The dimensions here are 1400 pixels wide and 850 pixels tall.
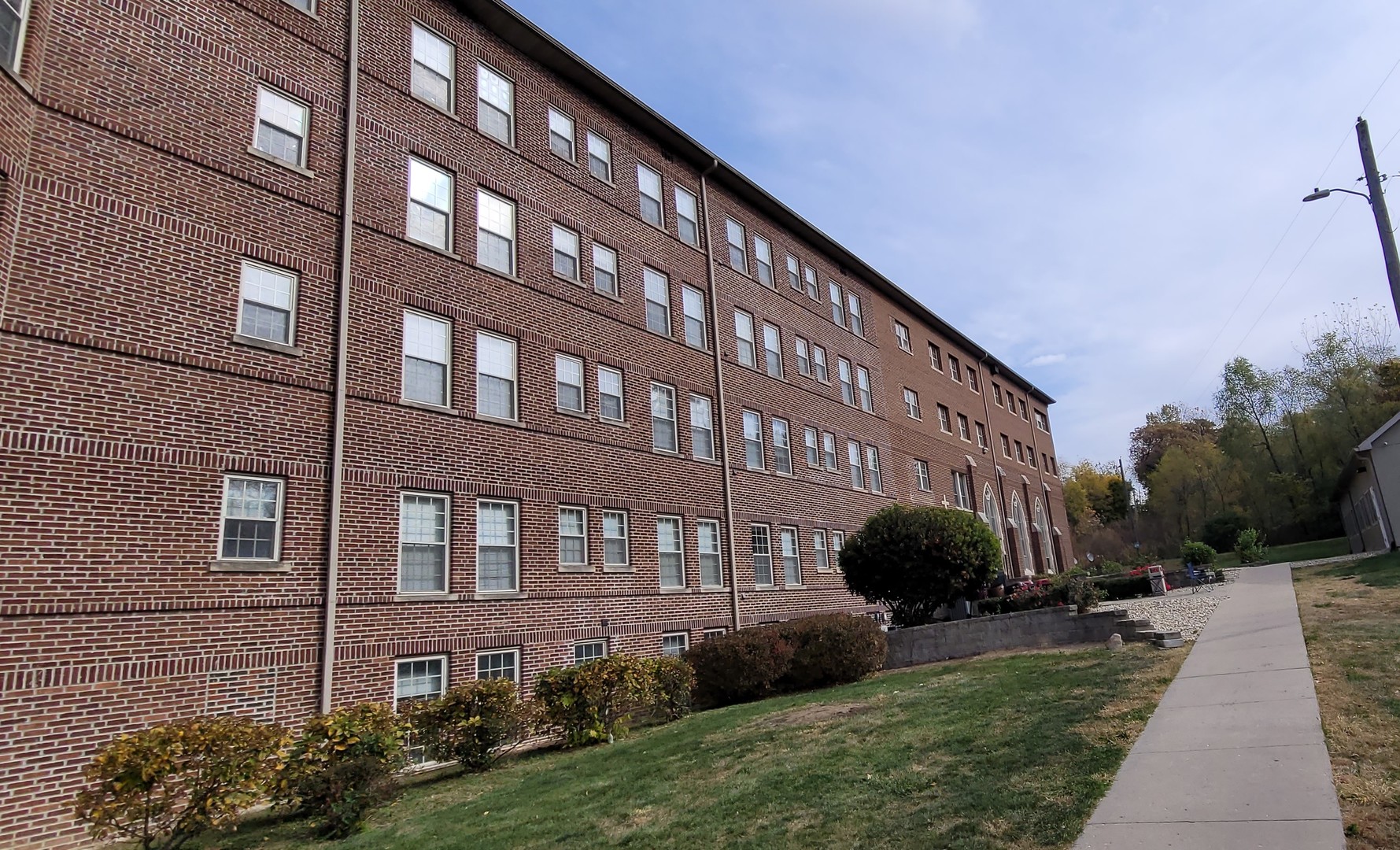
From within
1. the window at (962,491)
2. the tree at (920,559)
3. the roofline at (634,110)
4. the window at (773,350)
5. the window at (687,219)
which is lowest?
the tree at (920,559)

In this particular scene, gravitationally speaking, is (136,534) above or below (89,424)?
below

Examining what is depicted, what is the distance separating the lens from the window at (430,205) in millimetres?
14969

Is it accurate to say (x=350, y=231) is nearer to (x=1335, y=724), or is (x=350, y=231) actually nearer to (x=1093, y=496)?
(x=1335, y=724)

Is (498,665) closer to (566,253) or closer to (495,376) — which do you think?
(495,376)

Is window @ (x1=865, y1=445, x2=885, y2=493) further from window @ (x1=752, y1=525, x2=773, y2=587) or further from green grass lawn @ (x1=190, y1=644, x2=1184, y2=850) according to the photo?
green grass lawn @ (x1=190, y1=644, x2=1184, y2=850)

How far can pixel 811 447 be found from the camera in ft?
84.4

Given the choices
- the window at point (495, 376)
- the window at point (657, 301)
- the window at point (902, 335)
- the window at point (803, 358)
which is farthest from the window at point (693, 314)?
the window at point (902, 335)

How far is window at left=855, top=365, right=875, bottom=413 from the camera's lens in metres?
30.0

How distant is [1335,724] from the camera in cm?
673

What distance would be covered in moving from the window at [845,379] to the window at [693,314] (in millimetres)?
8064

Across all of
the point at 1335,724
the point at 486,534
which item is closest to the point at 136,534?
the point at 486,534

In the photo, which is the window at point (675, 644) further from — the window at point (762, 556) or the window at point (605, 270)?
the window at point (605, 270)

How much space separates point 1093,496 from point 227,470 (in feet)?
276

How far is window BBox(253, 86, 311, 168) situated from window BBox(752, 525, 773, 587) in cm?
1373
